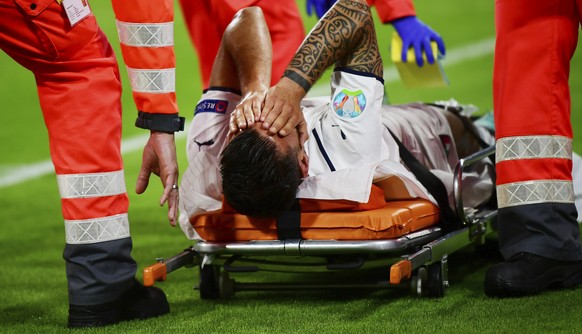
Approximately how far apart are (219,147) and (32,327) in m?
0.95

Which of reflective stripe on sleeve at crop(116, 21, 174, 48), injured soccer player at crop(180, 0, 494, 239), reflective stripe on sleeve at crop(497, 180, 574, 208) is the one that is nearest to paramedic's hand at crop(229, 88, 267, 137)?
injured soccer player at crop(180, 0, 494, 239)

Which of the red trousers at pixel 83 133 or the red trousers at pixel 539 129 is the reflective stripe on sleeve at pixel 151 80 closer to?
the red trousers at pixel 83 133

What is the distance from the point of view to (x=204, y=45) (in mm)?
5816

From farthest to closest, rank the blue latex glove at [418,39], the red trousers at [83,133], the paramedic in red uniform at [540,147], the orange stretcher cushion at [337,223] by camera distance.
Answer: the blue latex glove at [418,39], the paramedic in red uniform at [540,147], the orange stretcher cushion at [337,223], the red trousers at [83,133]

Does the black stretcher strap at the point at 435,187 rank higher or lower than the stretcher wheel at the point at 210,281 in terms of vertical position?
higher

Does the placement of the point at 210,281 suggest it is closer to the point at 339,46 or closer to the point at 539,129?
the point at 339,46

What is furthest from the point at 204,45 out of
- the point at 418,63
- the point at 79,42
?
the point at 79,42

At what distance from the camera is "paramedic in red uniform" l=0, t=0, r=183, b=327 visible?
369 cm

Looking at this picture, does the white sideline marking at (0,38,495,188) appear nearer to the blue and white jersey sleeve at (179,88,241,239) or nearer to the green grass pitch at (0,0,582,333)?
the green grass pitch at (0,0,582,333)

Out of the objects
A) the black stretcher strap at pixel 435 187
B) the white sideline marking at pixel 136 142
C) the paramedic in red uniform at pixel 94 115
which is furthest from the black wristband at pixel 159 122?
the white sideline marking at pixel 136 142

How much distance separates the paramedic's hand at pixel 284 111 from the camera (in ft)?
13.1

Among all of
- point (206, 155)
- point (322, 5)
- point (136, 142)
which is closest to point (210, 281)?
point (206, 155)

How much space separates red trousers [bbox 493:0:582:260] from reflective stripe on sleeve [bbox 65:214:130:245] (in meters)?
1.37

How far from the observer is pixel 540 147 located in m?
4.05
